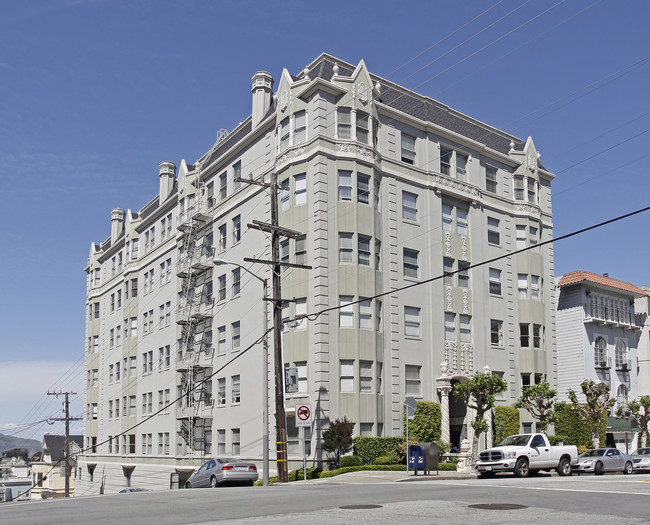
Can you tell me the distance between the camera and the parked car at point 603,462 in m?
31.9

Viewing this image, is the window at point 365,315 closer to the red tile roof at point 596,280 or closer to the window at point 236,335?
the window at point 236,335

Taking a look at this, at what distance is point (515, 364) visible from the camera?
45281mm

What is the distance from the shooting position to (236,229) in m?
45.0

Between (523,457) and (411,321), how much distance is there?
43.3 ft

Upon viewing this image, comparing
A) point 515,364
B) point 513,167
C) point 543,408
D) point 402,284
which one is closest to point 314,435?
point 402,284

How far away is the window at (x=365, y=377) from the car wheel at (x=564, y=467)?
10205 mm

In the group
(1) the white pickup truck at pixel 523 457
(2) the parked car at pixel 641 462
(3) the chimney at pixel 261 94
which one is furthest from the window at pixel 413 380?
(3) the chimney at pixel 261 94

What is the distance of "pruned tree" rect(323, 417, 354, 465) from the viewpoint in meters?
33.8

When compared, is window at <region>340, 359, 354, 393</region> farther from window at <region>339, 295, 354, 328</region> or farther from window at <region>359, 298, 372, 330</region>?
window at <region>359, 298, 372, 330</region>

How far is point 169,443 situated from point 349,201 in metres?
23.5

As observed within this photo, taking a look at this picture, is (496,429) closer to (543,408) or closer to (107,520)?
(543,408)

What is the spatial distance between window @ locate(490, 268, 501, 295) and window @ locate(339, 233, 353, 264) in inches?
466

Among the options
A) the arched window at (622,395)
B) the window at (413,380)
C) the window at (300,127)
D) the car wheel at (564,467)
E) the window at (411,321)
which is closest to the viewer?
the car wheel at (564,467)

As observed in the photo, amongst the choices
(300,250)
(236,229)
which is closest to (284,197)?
(300,250)
